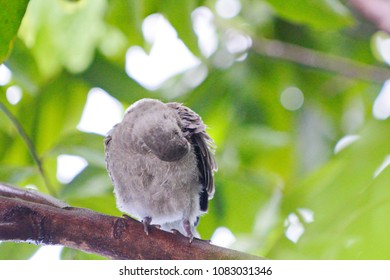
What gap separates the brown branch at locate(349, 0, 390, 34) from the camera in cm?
96

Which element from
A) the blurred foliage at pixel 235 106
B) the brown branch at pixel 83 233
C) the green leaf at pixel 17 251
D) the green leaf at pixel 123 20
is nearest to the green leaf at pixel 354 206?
the blurred foliage at pixel 235 106

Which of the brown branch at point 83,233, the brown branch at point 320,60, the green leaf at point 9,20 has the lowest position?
the brown branch at point 83,233

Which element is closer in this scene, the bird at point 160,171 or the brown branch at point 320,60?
the bird at point 160,171

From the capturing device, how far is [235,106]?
4.96 feet

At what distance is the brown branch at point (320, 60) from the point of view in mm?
1406

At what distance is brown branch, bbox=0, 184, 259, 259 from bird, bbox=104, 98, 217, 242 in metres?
0.12

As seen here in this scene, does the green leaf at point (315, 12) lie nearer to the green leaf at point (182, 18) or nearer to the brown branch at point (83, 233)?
the green leaf at point (182, 18)

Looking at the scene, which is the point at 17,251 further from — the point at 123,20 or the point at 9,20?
the point at 123,20

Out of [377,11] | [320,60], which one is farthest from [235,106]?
[377,11]

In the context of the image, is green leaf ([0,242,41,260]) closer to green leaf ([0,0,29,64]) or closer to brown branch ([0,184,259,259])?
brown branch ([0,184,259,259])

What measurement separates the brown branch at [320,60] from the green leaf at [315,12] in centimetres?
33

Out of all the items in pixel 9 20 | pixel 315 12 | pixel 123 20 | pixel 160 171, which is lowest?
pixel 160 171

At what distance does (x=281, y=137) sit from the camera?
1.39 m

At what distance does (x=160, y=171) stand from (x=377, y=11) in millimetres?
453
